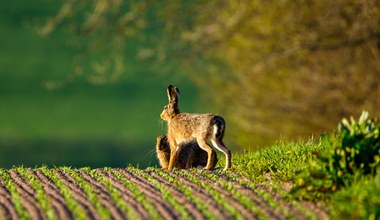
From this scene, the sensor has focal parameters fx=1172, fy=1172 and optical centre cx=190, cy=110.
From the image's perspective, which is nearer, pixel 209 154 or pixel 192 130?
pixel 209 154

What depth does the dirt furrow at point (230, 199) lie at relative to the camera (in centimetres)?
989

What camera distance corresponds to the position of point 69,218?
32.2 feet

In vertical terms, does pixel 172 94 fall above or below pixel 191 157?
above

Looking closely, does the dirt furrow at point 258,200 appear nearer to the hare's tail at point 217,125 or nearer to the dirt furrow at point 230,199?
the dirt furrow at point 230,199

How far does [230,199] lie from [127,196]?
968mm

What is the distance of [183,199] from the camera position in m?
10.5

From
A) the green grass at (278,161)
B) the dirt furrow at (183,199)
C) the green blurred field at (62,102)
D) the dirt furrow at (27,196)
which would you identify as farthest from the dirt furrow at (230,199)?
the green blurred field at (62,102)

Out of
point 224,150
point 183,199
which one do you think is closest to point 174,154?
point 224,150

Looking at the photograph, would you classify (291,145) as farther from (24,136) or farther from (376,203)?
(24,136)

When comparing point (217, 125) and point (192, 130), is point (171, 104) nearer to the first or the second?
point (192, 130)

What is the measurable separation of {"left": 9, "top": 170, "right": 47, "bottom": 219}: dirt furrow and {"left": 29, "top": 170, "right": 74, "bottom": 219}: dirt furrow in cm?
14

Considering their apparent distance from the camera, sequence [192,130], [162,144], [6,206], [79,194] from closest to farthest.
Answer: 1. [6,206]
2. [79,194]
3. [192,130]
4. [162,144]

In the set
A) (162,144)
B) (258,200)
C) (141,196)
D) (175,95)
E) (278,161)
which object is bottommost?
(258,200)

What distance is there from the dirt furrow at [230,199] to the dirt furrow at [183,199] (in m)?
0.34
